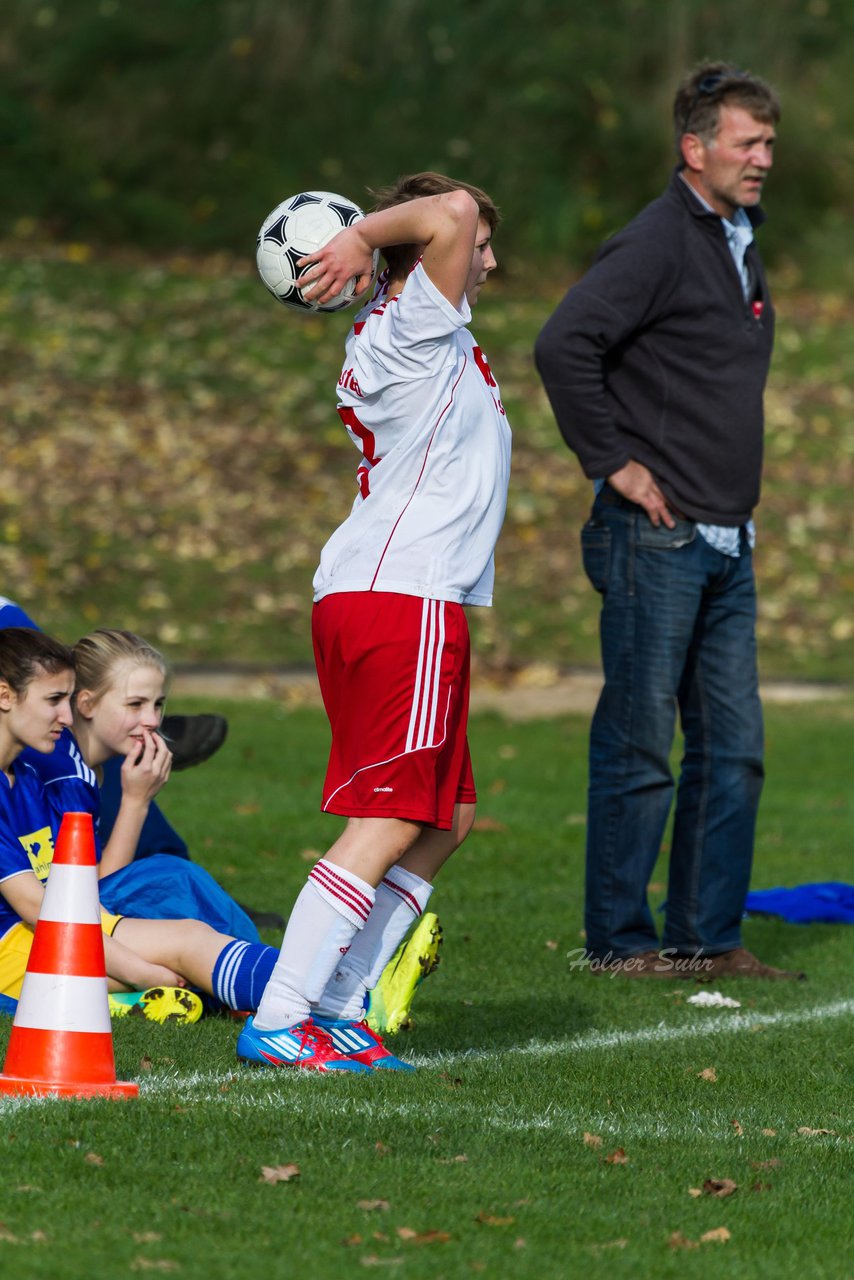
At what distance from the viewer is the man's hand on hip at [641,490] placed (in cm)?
633

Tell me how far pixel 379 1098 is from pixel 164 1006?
1213 mm

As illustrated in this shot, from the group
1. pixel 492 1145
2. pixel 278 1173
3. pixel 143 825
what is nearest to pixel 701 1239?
pixel 492 1145

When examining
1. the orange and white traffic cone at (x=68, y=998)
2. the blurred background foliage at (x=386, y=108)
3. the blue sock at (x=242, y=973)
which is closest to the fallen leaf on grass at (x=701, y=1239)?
the orange and white traffic cone at (x=68, y=998)

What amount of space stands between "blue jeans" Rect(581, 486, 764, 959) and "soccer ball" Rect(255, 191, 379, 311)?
1978 millimetres

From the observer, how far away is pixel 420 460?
4.64m

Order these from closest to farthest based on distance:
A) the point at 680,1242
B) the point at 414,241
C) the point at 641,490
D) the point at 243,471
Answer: the point at 680,1242 → the point at 414,241 → the point at 641,490 → the point at 243,471

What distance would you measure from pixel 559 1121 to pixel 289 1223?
1000 millimetres

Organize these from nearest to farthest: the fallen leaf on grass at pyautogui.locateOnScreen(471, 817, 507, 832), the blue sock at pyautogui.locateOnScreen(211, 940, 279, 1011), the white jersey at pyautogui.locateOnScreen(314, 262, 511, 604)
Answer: the white jersey at pyautogui.locateOnScreen(314, 262, 511, 604) → the blue sock at pyautogui.locateOnScreen(211, 940, 279, 1011) → the fallen leaf on grass at pyautogui.locateOnScreen(471, 817, 507, 832)

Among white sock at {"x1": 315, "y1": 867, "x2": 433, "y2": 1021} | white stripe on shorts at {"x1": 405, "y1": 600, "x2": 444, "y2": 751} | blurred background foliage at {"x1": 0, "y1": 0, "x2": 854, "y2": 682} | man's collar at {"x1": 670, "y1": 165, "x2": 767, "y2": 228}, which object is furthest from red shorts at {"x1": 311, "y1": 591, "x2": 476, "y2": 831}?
blurred background foliage at {"x1": 0, "y1": 0, "x2": 854, "y2": 682}

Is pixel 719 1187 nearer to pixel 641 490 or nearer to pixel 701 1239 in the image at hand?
pixel 701 1239

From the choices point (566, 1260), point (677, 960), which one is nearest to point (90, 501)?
point (677, 960)

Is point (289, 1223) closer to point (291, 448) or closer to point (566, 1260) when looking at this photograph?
point (566, 1260)

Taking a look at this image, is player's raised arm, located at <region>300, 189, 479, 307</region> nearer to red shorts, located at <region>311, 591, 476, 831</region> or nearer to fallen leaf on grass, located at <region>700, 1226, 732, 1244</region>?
red shorts, located at <region>311, 591, 476, 831</region>

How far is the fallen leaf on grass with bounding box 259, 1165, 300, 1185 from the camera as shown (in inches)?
147
